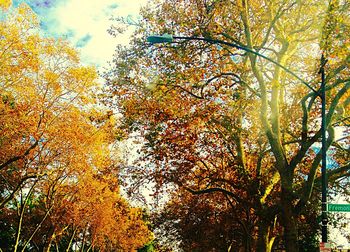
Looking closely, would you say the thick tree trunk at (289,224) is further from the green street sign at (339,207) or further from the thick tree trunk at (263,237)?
the thick tree trunk at (263,237)

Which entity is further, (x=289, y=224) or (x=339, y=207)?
(x=289, y=224)

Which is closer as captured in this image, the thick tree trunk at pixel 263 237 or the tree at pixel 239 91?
the tree at pixel 239 91

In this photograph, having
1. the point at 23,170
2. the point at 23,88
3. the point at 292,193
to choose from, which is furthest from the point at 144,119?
the point at 23,170

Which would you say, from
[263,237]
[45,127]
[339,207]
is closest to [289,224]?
[339,207]

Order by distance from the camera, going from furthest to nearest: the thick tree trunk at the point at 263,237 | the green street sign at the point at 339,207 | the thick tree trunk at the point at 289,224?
1. the thick tree trunk at the point at 263,237
2. the thick tree trunk at the point at 289,224
3. the green street sign at the point at 339,207

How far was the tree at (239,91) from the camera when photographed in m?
16.4

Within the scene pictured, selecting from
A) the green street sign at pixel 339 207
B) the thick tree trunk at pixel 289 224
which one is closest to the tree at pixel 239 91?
the thick tree trunk at pixel 289 224

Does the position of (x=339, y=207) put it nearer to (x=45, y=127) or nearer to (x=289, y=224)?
(x=289, y=224)

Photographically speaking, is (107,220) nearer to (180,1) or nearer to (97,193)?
(97,193)

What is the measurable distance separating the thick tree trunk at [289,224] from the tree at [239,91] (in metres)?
0.04

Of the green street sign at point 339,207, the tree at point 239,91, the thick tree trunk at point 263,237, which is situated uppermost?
the tree at point 239,91

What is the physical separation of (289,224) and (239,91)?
5.49m

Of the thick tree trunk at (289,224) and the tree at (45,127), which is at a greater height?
the tree at (45,127)

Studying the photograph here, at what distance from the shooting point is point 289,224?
16.4 m
